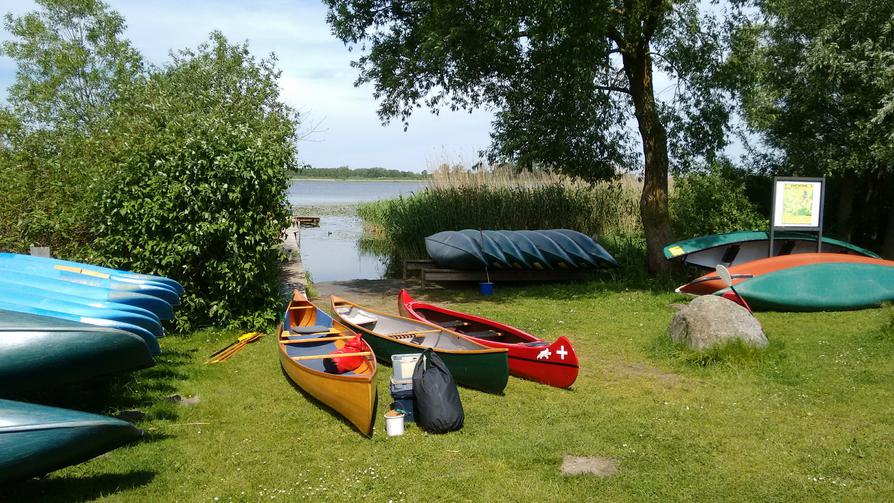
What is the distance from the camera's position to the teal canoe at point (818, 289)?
1099 centimetres

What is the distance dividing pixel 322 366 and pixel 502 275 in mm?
7070

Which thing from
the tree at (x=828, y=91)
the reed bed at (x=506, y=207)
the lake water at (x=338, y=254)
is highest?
the tree at (x=828, y=91)

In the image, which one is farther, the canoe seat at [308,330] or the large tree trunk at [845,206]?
the large tree trunk at [845,206]

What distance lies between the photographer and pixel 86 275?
25.1 feet

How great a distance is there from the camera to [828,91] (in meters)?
13.9

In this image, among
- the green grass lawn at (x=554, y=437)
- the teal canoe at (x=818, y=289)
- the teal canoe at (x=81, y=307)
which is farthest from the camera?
the teal canoe at (x=818, y=289)

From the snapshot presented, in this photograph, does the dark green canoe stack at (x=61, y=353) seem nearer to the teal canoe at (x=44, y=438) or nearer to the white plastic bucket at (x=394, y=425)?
the teal canoe at (x=44, y=438)

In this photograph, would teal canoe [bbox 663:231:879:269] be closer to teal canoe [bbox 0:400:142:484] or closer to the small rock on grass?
the small rock on grass

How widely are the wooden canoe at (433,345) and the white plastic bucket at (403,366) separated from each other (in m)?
0.46

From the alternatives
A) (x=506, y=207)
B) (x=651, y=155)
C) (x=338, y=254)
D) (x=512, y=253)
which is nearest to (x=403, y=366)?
(x=512, y=253)

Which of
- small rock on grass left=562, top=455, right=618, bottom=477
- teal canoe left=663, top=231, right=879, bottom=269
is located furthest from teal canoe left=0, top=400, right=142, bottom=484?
teal canoe left=663, top=231, right=879, bottom=269

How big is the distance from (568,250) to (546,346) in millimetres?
6933

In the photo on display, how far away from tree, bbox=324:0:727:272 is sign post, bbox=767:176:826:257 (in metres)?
2.27

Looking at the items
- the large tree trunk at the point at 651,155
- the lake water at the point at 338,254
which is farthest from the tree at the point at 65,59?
the large tree trunk at the point at 651,155
